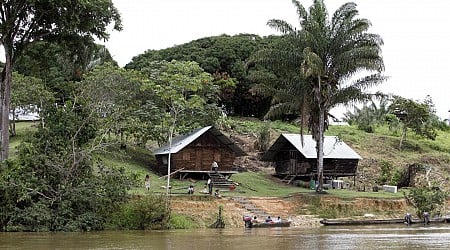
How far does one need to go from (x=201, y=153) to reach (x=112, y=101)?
7.27m

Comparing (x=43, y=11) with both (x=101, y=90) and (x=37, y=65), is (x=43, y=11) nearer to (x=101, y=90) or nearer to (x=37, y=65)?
(x=37, y=65)

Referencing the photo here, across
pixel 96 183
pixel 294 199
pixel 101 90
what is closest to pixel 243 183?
pixel 294 199

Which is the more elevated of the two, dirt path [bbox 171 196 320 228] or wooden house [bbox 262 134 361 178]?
wooden house [bbox 262 134 361 178]

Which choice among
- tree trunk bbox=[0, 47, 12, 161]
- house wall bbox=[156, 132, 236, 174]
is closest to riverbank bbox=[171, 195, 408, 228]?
house wall bbox=[156, 132, 236, 174]

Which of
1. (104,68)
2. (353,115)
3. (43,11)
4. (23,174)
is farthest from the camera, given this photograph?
(353,115)

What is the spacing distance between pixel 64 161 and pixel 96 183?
1785mm

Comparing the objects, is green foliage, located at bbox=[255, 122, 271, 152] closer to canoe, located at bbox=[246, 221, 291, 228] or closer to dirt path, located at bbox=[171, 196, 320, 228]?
dirt path, located at bbox=[171, 196, 320, 228]

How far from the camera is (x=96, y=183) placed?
2895 cm

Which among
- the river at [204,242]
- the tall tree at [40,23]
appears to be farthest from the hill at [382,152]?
the river at [204,242]

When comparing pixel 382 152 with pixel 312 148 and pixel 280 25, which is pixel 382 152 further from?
pixel 280 25

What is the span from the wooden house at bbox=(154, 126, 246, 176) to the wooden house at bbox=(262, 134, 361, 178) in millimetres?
4422

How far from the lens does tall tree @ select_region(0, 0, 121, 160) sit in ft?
99.8

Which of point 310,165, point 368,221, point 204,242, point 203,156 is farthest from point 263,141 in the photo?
point 204,242

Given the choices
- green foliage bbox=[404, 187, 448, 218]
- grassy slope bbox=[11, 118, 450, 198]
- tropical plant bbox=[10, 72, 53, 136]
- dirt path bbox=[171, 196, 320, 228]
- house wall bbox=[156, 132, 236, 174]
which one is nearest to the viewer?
dirt path bbox=[171, 196, 320, 228]
